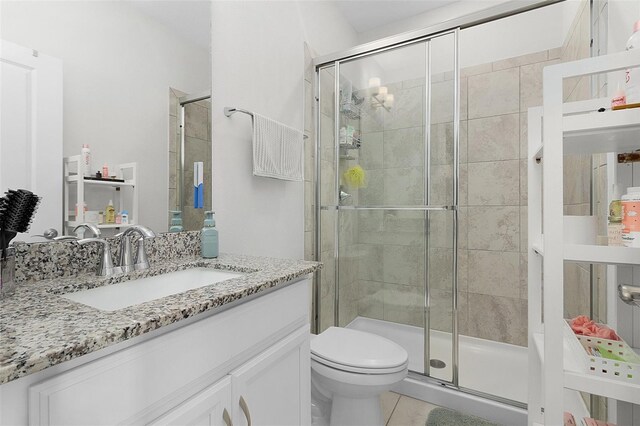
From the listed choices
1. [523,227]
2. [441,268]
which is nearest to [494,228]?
[523,227]

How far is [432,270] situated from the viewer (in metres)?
1.88

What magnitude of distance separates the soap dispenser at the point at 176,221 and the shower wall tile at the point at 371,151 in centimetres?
120

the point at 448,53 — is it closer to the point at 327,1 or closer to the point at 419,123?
the point at 419,123

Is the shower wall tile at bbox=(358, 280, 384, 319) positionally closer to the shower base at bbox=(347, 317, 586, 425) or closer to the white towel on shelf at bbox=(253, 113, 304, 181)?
the shower base at bbox=(347, 317, 586, 425)

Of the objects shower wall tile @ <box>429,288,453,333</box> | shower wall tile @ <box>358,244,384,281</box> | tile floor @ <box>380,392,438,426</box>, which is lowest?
tile floor @ <box>380,392,438,426</box>

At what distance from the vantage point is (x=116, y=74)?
1071 millimetres

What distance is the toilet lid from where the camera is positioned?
136 centimetres

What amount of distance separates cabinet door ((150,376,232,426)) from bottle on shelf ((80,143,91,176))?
2.45ft

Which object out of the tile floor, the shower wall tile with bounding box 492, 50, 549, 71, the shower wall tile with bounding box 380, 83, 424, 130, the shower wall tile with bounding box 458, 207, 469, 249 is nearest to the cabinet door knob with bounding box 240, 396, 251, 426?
the tile floor

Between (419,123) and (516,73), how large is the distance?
1062 mm

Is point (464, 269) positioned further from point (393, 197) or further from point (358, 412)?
point (358, 412)

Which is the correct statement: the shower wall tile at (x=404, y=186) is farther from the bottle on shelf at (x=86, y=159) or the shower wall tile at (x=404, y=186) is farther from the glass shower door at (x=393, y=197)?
the bottle on shelf at (x=86, y=159)

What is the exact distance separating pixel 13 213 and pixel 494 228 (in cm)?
256

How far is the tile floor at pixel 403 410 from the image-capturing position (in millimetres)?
1632
